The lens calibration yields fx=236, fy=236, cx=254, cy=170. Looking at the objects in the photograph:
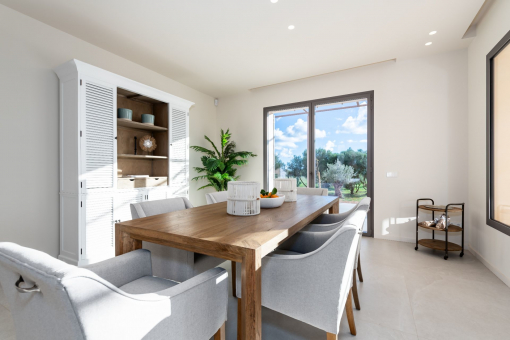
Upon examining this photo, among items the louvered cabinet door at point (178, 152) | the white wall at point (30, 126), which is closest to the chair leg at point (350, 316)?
the louvered cabinet door at point (178, 152)

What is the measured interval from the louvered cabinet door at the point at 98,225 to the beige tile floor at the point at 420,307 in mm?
768

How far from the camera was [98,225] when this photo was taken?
277 centimetres

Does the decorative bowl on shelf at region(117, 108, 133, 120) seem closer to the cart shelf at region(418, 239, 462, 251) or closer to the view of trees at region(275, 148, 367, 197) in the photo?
the view of trees at region(275, 148, 367, 197)

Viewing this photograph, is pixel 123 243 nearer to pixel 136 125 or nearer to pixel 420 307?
pixel 420 307

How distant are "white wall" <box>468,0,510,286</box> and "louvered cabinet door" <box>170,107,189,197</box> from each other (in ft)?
13.1

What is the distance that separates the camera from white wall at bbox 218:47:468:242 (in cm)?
328

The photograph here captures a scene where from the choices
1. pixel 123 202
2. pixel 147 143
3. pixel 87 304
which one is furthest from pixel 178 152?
pixel 87 304

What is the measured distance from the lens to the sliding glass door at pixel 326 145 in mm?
3943

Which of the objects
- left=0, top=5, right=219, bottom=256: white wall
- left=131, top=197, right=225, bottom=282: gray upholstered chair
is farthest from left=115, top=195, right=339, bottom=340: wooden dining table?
left=0, top=5, right=219, bottom=256: white wall

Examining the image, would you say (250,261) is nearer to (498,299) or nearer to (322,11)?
(498,299)

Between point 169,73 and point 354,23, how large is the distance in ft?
9.50

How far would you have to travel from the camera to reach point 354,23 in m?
2.66

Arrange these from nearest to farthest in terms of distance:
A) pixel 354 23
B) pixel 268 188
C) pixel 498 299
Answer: pixel 498 299, pixel 354 23, pixel 268 188

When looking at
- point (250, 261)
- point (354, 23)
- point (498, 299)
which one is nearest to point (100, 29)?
point (354, 23)
